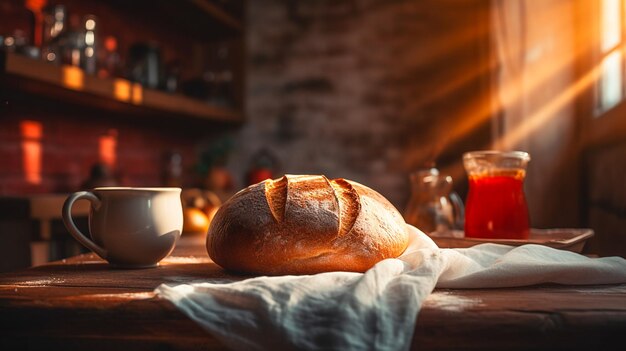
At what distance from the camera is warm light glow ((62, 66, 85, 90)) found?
1.96 metres

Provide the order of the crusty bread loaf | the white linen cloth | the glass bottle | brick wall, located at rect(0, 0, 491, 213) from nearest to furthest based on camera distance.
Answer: the white linen cloth
the crusty bread loaf
the glass bottle
brick wall, located at rect(0, 0, 491, 213)

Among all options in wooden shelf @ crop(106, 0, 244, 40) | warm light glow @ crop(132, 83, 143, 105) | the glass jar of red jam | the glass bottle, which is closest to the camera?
the glass jar of red jam

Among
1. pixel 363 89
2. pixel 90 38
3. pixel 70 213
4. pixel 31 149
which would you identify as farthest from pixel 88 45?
pixel 363 89

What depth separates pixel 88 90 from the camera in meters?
2.09

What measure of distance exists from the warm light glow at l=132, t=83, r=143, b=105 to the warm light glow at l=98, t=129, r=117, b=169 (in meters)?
0.41

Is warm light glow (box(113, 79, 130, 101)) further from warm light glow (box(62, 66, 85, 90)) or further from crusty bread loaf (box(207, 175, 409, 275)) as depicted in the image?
crusty bread loaf (box(207, 175, 409, 275))

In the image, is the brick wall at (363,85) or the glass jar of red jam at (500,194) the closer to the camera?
the glass jar of red jam at (500,194)

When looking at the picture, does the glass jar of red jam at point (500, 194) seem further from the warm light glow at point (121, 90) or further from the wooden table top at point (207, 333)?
the warm light glow at point (121, 90)

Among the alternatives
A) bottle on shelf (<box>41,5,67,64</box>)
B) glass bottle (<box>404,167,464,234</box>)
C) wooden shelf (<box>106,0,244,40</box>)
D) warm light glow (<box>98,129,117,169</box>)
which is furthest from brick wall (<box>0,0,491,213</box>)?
glass bottle (<box>404,167,464,234</box>)

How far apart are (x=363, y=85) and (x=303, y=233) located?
307 cm

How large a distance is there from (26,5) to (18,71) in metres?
0.57

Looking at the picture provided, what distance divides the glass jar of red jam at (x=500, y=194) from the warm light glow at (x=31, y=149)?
179 centimetres

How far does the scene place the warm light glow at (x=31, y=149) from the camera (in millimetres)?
2217

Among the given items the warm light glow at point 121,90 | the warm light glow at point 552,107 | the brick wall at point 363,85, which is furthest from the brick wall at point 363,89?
the warm light glow at point 121,90
